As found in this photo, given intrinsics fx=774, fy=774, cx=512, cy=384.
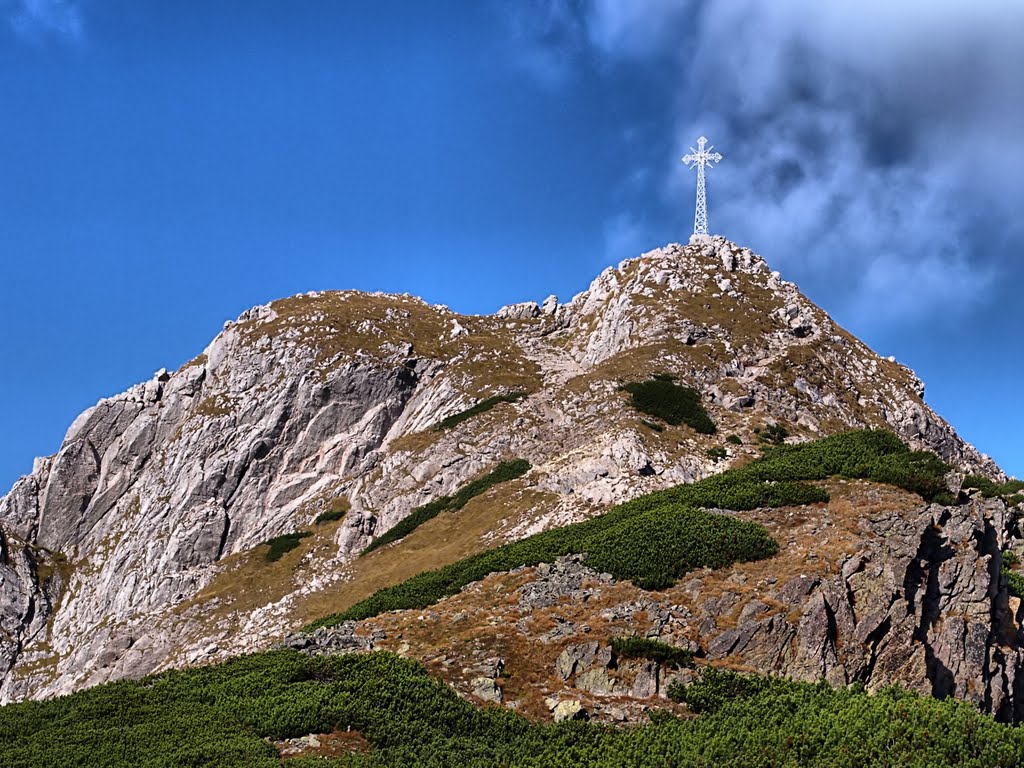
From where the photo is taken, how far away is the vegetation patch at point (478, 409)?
70.0 m

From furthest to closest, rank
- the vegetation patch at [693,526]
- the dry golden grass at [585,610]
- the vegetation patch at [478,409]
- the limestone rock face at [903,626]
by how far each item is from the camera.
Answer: the vegetation patch at [478,409], the vegetation patch at [693,526], the dry golden grass at [585,610], the limestone rock face at [903,626]

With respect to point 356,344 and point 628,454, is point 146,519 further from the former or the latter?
point 628,454

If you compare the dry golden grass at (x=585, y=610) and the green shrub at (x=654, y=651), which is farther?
the dry golden grass at (x=585, y=610)

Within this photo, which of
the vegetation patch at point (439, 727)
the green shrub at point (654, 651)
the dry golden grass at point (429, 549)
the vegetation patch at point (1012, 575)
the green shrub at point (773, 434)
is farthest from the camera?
the green shrub at point (773, 434)

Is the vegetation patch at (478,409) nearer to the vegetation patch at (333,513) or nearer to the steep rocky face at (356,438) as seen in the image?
the steep rocky face at (356,438)

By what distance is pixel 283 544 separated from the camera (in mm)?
65562

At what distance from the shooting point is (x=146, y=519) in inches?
2980

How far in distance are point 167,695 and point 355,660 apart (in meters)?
5.18

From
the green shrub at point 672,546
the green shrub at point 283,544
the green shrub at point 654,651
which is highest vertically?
the green shrub at point 283,544

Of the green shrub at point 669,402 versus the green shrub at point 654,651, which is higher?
the green shrub at point 669,402

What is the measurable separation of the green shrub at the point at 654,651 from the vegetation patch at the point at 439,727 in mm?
1001

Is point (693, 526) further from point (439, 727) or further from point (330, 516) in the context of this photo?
point (330, 516)

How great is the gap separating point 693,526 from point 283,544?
4494 centimetres

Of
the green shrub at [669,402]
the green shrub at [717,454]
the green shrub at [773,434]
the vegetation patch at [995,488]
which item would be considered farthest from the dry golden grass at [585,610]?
the green shrub at [669,402]
